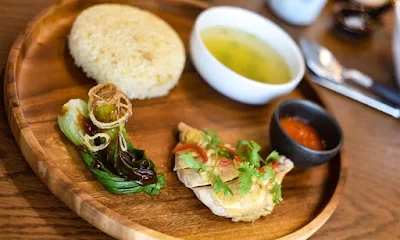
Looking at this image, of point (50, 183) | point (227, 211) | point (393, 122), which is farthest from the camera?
point (393, 122)

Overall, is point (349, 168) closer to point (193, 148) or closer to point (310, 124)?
point (310, 124)

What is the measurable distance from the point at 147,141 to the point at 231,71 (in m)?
0.42

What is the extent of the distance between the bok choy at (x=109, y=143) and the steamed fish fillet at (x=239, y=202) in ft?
0.46

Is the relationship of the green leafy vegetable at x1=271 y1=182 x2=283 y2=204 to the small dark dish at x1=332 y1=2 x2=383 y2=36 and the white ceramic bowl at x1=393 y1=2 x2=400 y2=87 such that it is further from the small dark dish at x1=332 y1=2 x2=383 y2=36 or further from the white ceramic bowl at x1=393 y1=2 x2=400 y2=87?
the small dark dish at x1=332 y1=2 x2=383 y2=36

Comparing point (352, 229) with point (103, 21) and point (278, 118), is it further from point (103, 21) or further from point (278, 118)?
point (103, 21)

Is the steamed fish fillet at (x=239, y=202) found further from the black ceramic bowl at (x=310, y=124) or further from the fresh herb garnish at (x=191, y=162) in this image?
the black ceramic bowl at (x=310, y=124)

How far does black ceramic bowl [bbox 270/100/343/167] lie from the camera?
1.56 meters

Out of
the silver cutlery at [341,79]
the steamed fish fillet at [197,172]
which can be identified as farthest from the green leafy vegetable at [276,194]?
the silver cutlery at [341,79]

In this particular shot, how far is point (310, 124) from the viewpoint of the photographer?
1.75m

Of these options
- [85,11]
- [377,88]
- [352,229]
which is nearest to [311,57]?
[377,88]

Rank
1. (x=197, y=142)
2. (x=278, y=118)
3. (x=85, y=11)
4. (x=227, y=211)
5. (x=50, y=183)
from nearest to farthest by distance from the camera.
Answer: (x=50, y=183) < (x=227, y=211) < (x=197, y=142) < (x=278, y=118) < (x=85, y=11)

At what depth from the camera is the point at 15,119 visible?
1312mm

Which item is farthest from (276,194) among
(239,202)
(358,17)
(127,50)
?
(358,17)

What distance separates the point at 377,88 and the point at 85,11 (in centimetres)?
129
